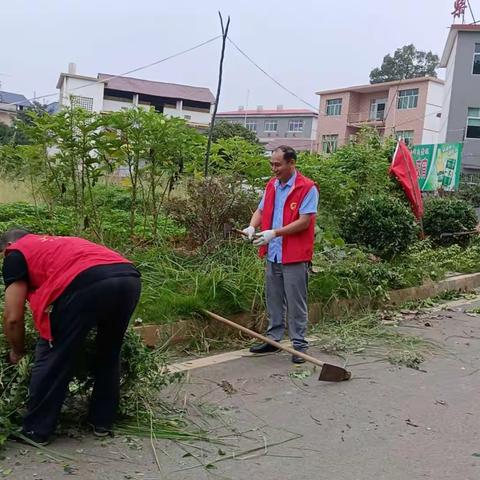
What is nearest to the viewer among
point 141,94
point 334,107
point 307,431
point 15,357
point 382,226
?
point 15,357

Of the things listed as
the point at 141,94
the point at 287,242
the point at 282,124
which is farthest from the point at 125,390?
the point at 282,124

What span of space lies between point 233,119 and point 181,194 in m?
64.5

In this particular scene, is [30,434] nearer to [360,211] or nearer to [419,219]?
[360,211]

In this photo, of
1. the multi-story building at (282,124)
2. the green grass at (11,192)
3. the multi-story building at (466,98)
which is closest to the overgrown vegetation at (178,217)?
the green grass at (11,192)

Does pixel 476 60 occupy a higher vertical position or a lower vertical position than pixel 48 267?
higher

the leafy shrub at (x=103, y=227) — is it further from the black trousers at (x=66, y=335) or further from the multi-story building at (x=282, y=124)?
the multi-story building at (x=282, y=124)

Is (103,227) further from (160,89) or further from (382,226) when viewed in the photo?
(160,89)

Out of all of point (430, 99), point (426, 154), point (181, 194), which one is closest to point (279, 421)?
point (181, 194)

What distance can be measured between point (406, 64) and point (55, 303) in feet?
240

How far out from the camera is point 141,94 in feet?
Answer: 190

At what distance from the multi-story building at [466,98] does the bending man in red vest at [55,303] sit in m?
31.8

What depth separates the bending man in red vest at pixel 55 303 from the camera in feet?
10.7

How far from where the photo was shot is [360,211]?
8945mm

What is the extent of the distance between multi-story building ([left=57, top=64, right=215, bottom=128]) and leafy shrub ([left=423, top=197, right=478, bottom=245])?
143 ft
